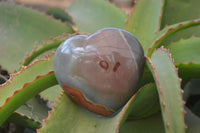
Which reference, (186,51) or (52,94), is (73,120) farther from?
(186,51)

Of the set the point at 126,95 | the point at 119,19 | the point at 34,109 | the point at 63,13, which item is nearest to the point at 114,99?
the point at 126,95

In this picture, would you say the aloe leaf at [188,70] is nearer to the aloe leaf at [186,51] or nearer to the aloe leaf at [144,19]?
the aloe leaf at [186,51]

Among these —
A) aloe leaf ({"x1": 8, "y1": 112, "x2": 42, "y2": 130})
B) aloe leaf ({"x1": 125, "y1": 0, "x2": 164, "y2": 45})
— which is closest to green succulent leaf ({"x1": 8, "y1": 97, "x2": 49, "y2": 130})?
aloe leaf ({"x1": 8, "y1": 112, "x2": 42, "y2": 130})

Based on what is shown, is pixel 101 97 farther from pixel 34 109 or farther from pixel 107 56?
pixel 34 109

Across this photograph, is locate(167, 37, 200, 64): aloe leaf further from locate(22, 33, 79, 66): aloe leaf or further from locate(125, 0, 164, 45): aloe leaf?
locate(22, 33, 79, 66): aloe leaf

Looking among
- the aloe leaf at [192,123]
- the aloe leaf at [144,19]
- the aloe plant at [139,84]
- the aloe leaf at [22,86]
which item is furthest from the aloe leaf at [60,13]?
the aloe leaf at [192,123]

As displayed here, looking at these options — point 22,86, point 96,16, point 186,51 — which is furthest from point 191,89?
point 22,86

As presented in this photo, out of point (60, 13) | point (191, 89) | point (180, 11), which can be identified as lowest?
point (191, 89)
